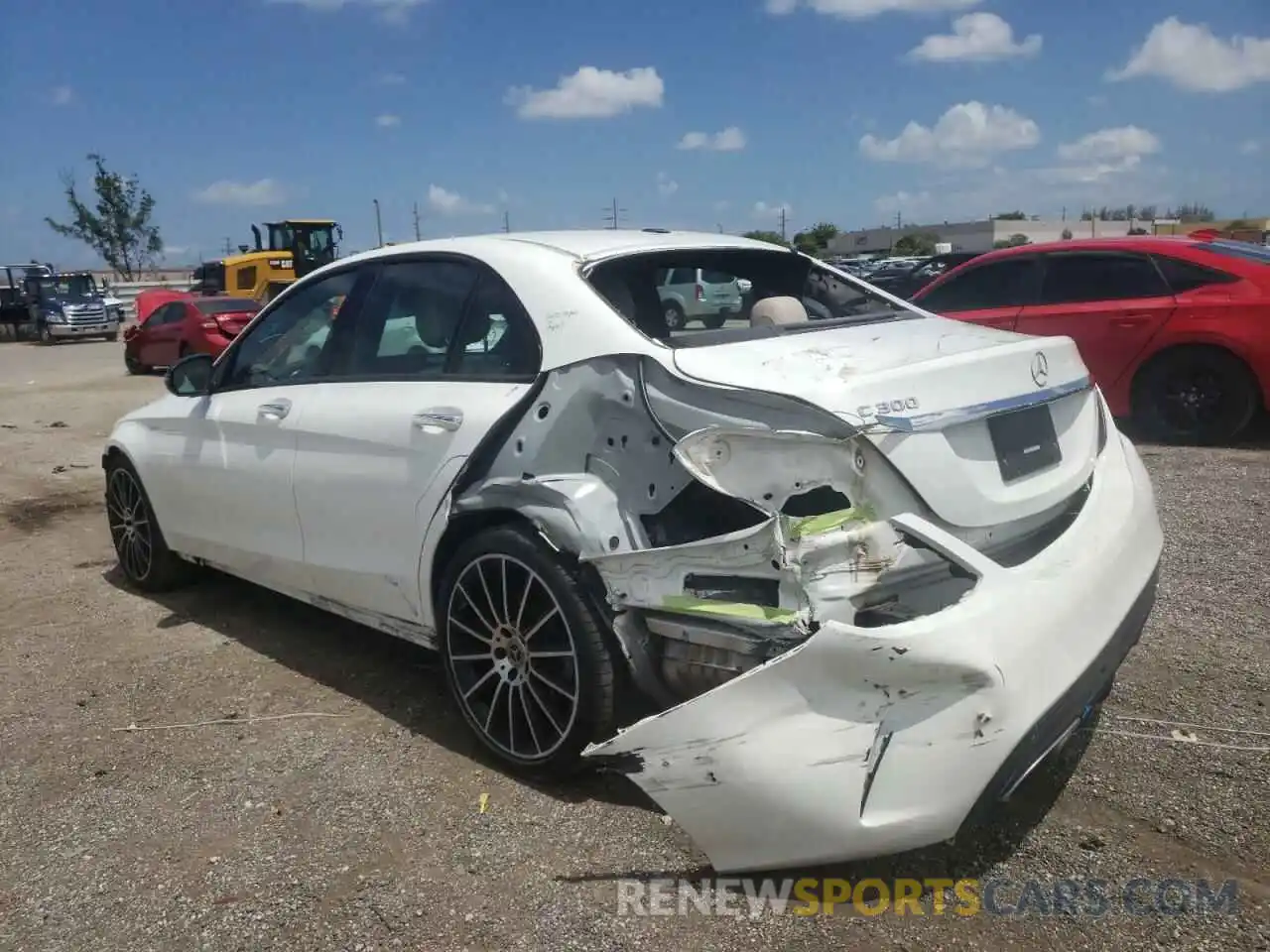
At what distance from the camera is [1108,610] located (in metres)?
2.76

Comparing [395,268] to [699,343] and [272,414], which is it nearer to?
[272,414]

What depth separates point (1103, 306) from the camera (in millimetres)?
7914

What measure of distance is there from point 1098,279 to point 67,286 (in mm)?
28812

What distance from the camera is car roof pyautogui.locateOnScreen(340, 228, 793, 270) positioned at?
3.51 metres

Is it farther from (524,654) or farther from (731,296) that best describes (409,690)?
(731,296)

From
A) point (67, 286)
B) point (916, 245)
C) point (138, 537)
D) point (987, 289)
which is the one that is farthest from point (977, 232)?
point (138, 537)

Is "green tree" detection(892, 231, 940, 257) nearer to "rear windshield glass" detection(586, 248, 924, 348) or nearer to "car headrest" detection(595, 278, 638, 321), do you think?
"rear windshield glass" detection(586, 248, 924, 348)

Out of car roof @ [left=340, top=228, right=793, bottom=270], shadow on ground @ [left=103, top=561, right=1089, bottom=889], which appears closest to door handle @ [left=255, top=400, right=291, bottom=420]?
car roof @ [left=340, top=228, right=793, bottom=270]

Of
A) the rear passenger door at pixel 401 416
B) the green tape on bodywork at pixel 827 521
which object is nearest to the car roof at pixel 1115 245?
the rear passenger door at pixel 401 416

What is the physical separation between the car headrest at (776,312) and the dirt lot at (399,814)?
5.45 feet

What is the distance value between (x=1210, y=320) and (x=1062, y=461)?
17.6 feet

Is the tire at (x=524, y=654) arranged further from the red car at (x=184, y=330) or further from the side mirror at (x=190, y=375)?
the red car at (x=184, y=330)

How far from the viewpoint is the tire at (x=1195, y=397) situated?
754cm

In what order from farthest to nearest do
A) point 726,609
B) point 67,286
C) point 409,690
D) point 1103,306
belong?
point 67,286, point 1103,306, point 409,690, point 726,609
